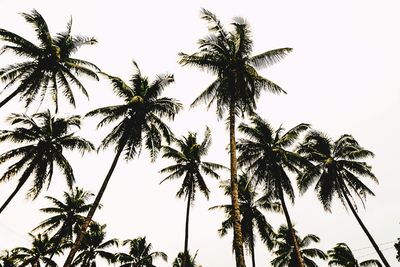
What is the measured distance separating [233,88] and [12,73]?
1222 cm

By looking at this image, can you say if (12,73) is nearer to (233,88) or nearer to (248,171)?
(233,88)

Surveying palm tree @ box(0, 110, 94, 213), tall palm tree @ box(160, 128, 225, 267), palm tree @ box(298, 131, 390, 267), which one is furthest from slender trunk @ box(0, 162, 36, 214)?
palm tree @ box(298, 131, 390, 267)

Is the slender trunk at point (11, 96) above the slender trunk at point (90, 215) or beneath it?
above

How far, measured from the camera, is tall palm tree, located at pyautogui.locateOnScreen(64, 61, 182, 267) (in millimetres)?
20219

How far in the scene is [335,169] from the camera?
77.0 ft

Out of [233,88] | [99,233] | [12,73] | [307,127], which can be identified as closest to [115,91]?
[12,73]

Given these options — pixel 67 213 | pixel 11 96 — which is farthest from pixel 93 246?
pixel 11 96

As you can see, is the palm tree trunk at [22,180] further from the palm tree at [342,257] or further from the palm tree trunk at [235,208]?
the palm tree at [342,257]

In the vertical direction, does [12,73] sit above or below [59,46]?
below

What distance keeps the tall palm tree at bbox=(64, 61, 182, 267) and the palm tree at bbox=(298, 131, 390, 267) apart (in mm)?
11475

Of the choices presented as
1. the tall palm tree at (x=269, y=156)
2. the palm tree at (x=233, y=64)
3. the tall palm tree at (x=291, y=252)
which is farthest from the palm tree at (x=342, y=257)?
the palm tree at (x=233, y=64)

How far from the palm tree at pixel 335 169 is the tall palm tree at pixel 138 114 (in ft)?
37.6

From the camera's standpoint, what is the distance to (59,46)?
18.2 m

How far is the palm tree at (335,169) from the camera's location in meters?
23.4
